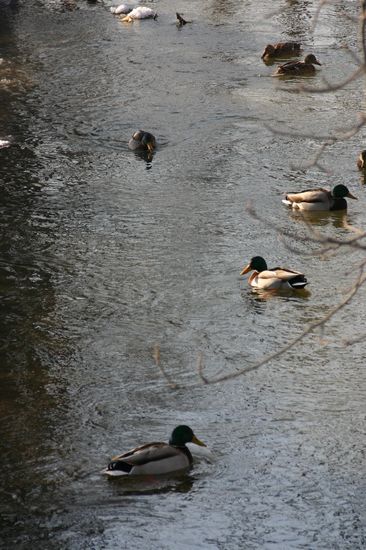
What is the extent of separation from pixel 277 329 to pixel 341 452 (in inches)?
98.7

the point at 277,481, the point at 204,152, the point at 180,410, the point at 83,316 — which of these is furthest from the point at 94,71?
the point at 277,481

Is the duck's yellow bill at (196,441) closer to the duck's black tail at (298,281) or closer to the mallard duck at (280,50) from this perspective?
the duck's black tail at (298,281)

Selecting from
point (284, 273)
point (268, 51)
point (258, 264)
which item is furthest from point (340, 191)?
point (268, 51)

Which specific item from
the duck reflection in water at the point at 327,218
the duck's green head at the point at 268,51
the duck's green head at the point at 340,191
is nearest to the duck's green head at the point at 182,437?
the duck reflection in water at the point at 327,218

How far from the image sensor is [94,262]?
13.9 metres

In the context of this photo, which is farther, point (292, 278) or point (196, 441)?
point (292, 278)

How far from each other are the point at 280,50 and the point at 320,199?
7366 mm

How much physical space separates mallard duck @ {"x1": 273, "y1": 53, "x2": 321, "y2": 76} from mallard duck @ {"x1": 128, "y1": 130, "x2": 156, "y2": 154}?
432cm

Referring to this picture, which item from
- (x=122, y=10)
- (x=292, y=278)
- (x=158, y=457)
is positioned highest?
(x=158, y=457)

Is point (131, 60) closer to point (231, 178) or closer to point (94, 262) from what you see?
point (231, 178)

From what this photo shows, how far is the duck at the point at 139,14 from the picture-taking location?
24953 millimetres

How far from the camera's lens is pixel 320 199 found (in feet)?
50.9

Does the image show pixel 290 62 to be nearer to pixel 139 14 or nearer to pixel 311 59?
pixel 311 59

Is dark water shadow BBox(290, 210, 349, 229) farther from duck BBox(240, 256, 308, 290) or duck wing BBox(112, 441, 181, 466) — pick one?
duck wing BBox(112, 441, 181, 466)
